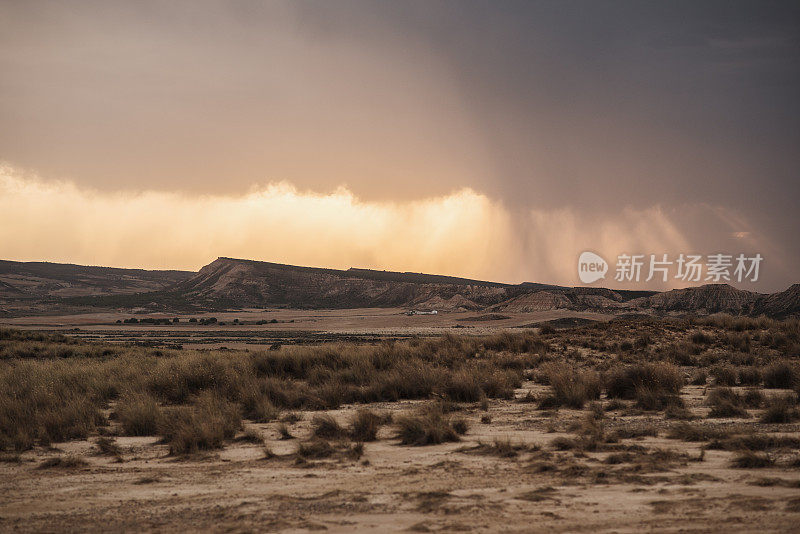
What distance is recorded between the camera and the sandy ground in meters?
6.64

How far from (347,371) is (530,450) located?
9.08 m

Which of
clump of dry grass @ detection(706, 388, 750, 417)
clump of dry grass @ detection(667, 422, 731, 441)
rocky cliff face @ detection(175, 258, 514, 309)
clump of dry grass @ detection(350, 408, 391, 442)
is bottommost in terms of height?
clump of dry grass @ detection(350, 408, 391, 442)

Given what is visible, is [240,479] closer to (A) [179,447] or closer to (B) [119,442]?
(A) [179,447]

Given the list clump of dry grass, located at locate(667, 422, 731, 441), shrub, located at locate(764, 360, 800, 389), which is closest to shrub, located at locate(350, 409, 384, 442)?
clump of dry grass, located at locate(667, 422, 731, 441)

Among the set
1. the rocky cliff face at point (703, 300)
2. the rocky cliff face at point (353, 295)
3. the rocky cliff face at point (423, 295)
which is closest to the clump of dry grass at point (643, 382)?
the rocky cliff face at point (423, 295)

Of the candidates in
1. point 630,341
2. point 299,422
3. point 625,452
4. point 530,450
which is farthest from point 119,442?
point 630,341

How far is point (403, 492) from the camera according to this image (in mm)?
7820

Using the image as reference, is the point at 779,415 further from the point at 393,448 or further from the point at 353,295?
the point at 353,295

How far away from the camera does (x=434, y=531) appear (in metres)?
6.36

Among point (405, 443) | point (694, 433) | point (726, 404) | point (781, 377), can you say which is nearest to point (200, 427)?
point (405, 443)

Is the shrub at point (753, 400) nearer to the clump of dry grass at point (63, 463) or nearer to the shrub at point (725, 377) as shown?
the shrub at point (725, 377)

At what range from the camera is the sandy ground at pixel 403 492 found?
21.8 ft

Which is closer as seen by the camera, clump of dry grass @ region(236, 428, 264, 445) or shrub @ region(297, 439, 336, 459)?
shrub @ region(297, 439, 336, 459)

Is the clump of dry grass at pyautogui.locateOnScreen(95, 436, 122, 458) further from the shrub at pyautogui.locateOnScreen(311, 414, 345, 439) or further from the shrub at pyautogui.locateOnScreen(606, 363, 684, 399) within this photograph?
the shrub at pyautogui.locateOnScreen(606, 363, 684, 399)
